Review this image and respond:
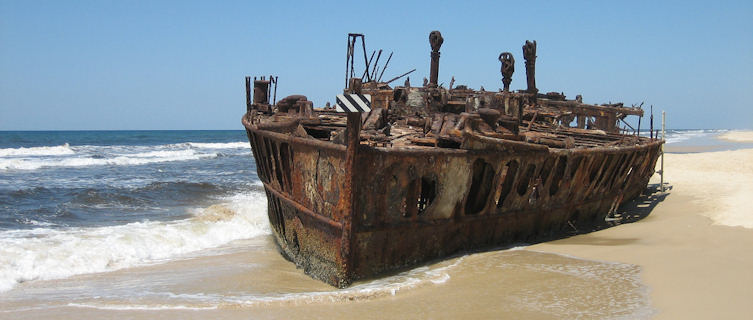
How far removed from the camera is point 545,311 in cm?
545

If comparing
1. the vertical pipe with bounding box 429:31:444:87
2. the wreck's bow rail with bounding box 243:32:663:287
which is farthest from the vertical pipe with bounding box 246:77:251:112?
the vertical pipe with bounding box 429:31:444:87

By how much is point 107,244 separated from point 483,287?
21.9ft

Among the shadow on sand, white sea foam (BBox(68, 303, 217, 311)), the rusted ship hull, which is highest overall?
the rusted ship hull

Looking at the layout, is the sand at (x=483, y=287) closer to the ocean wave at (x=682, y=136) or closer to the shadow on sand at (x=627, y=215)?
the shadow on sand at (x=627, y=215)

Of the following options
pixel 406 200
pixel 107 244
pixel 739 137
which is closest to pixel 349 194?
pixel 406 200

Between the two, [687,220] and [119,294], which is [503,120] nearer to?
[687,220]

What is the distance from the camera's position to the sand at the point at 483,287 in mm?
5578

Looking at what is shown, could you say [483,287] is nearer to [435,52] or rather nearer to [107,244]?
[107,244]

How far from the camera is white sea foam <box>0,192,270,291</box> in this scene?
332 inches

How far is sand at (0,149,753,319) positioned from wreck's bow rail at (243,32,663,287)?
319 mm

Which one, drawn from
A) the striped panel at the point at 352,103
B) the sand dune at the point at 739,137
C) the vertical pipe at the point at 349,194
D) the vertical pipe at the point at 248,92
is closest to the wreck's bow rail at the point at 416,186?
the vertical pipe at the point at 349,194

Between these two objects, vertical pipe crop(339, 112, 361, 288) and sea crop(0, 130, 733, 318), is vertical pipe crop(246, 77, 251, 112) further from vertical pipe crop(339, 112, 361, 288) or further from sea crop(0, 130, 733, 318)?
vertical pipe crop(339, 112, 361, 288)

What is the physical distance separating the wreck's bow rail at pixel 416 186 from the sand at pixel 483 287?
32 centimetres

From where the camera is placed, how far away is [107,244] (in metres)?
9.78
